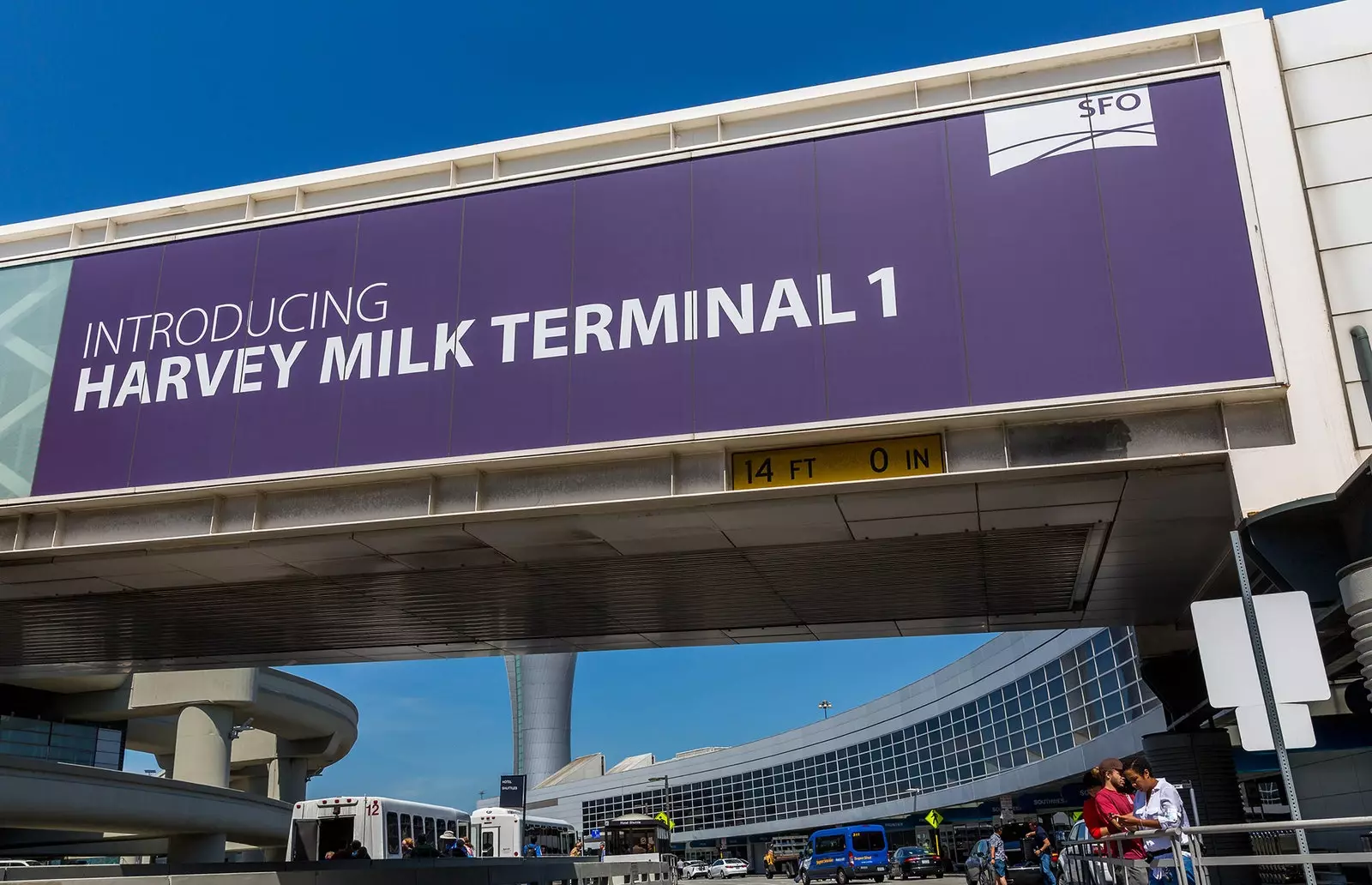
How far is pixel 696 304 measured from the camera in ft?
51.6

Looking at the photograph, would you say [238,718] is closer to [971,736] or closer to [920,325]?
[971,736]

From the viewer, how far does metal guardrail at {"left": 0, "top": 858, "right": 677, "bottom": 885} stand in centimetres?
1530

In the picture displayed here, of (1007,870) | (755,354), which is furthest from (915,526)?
(1007,870)

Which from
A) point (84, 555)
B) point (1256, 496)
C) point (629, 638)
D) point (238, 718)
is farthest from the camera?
point (238, 718)

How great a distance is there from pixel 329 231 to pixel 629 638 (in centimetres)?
1067

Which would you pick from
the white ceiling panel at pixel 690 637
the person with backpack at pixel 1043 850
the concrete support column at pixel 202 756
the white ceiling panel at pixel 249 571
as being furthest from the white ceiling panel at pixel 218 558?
the concrete support column at pixel 202 756

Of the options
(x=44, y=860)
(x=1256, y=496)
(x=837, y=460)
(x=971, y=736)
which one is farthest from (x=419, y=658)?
(x=44, y=860)

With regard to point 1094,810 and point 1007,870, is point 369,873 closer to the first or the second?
point 1094,810

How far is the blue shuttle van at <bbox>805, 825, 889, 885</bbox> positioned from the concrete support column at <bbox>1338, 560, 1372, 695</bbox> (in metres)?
39.7

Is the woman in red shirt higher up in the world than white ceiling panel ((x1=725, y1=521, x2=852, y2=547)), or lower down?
lower down

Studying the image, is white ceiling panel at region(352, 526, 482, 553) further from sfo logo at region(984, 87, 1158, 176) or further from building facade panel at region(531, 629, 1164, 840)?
building facade panel at region(531, 629, 1164, 840)

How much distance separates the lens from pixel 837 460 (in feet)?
47.7

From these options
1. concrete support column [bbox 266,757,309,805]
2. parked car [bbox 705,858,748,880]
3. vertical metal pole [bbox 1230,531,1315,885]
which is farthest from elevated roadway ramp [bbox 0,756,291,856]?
vertical metal pole [bbox 1230,531,1315,885]

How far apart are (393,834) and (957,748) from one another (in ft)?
138
